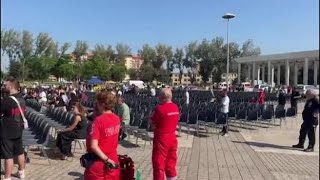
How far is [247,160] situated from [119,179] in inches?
229

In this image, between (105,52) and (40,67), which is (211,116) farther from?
(105,52)

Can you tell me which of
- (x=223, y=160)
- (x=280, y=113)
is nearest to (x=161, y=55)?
(x=280, y=113)

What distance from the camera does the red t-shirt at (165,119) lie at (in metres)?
6.59

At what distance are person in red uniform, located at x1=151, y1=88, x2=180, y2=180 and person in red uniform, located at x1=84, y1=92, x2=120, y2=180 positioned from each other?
198 centimetres

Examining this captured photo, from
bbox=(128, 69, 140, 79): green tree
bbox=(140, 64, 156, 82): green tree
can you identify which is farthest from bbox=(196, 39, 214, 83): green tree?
bbox=(128, 69, 140, 79): green tree

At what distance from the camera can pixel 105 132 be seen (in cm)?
447

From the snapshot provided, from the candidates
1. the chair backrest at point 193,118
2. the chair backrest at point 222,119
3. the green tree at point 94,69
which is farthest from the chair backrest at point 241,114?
the green tree at point 94,69

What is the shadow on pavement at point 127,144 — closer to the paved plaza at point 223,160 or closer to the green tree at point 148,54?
the paved plaza at point 223,160

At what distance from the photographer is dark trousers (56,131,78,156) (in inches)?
381

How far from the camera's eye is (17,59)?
8369 centimetres

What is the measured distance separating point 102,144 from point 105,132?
0.39ft

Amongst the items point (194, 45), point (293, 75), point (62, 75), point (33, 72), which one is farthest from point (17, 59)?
point (293, 75)

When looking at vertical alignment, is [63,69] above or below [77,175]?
above

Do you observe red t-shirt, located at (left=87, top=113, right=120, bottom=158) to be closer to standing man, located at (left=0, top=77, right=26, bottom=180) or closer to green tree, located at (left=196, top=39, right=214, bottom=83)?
standing man, located at (left=0, top=77, right=26, bottom=180)
